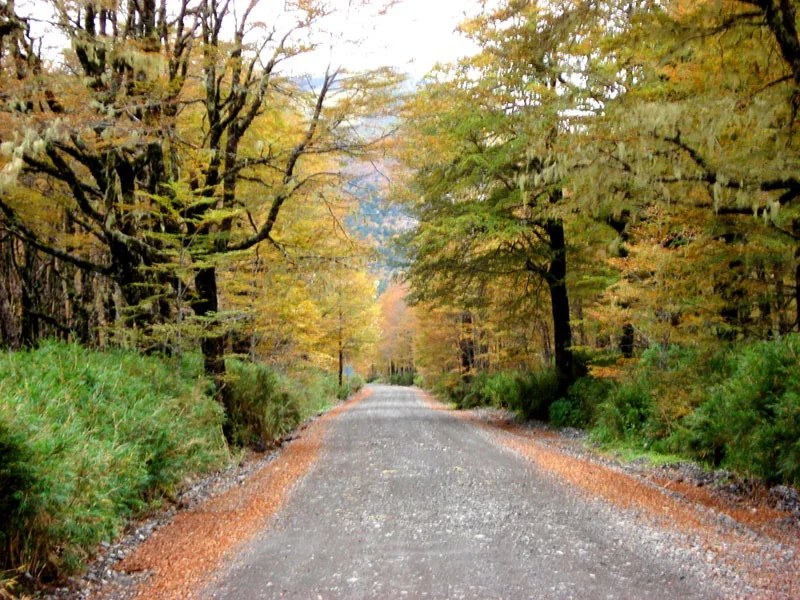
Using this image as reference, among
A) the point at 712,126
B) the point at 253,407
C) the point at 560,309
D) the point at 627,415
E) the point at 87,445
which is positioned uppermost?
the point at 712,126

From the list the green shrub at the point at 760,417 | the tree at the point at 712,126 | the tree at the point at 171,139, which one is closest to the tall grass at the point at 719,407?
the green shrub at the point at 760,417

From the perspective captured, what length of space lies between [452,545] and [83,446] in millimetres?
3316

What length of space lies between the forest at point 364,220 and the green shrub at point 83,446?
0.09 ft

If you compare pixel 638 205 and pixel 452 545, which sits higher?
pixel 638 205

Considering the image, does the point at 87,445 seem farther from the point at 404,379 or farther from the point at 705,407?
the point at 404,379

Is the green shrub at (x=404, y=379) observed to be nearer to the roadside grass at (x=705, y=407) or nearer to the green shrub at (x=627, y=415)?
the roadside grass at (x=705, y=407)

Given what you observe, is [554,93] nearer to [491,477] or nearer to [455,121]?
[455,121]

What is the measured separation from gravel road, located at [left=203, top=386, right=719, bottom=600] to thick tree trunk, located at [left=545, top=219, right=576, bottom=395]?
8004 millimetres

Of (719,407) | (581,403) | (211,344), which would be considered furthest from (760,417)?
(211,344)

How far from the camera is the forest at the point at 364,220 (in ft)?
18.7

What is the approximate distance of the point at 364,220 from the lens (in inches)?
493

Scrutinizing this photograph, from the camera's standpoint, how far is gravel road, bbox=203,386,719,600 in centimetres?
409

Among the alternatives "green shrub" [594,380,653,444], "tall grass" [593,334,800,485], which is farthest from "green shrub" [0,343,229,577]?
"green shrub" [594,380,653,444]

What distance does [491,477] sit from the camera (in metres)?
7.86
